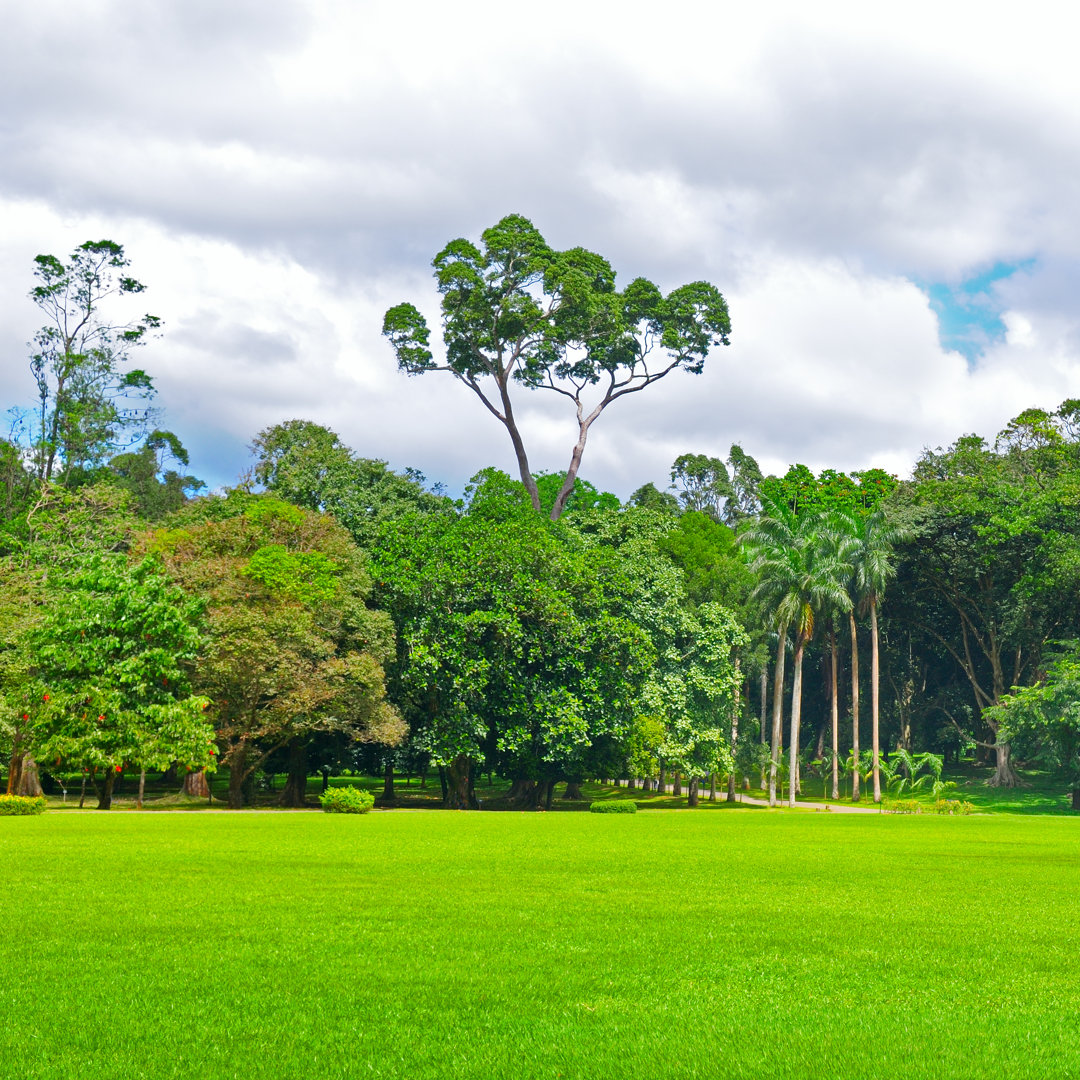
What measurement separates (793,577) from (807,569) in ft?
4.83

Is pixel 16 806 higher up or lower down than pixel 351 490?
lower down

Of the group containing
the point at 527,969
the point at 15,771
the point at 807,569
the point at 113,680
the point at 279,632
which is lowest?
the point at 15,771

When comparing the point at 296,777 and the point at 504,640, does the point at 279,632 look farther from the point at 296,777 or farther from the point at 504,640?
the point at 504,640

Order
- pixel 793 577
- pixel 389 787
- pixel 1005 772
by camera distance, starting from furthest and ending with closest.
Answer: pixel 1005 772
pixel 793 577
pixel 389 787

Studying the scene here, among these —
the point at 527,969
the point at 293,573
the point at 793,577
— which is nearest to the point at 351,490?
the point at 293,573

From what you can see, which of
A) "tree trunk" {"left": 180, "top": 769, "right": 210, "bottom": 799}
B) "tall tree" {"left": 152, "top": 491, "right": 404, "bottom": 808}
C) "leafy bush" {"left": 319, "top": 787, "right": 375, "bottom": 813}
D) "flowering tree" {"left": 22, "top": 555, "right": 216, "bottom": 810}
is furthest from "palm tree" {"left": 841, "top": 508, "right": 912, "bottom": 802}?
"flowering tree" {"left": 22, "top": 555, "right": 216, "bottom": 810}

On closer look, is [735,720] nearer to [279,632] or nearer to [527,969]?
[279,632]

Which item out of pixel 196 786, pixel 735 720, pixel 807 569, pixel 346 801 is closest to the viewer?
pixel 346 801

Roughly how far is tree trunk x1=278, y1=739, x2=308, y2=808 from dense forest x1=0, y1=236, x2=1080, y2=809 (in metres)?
0.20

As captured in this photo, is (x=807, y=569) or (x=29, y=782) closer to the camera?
(x=29, y=782)

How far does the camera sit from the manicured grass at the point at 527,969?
6309mm

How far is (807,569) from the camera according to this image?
5356 centimetres

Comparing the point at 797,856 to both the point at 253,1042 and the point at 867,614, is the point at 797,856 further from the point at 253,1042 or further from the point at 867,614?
the point at 867,614

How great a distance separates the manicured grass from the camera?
631 cm
